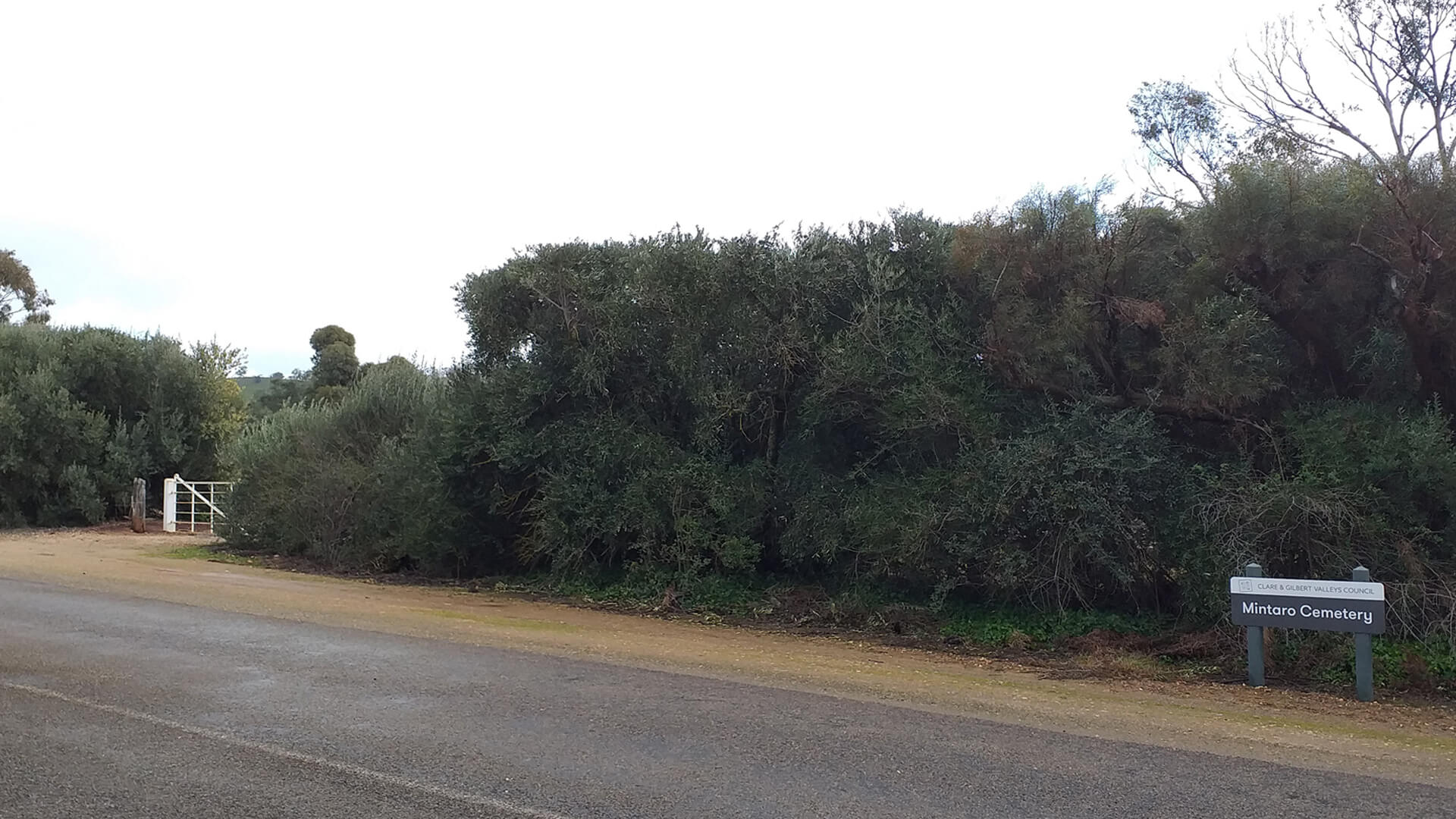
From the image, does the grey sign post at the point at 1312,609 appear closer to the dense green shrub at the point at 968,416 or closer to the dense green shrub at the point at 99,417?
the dense green shrub at the point at 968,416

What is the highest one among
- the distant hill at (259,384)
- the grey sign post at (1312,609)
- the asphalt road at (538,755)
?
the distant hill at (259,384)

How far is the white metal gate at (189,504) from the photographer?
29500mm

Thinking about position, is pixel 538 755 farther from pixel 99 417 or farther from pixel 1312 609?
pixel 99 417

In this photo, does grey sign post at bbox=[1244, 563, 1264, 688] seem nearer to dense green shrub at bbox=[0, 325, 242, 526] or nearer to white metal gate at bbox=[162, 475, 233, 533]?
white metal gate at bbox=[162, 475, 233, 533]

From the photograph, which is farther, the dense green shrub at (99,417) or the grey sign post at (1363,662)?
the dense green shrub at (99,417)

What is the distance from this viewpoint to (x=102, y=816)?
18.1 ft

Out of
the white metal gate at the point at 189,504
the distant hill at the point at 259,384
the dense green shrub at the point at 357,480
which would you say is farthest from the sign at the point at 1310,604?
the distant hill at the point at 259,384

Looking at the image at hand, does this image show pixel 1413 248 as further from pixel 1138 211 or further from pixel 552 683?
pixel 552 683

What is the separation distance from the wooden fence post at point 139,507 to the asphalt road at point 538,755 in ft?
71.1

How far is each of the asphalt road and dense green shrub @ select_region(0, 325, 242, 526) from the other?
23.9 meters

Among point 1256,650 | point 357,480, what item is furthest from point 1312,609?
point 357,480

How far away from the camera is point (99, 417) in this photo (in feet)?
104

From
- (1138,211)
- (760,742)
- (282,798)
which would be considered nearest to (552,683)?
(760,742)

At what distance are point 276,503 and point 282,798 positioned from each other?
17.8m
